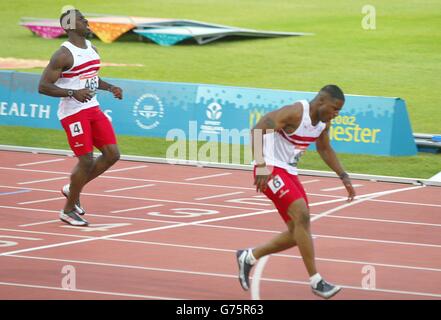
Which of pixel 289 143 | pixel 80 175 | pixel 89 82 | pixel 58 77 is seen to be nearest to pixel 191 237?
pixel 80 175

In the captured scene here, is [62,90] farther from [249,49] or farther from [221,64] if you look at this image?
[249,49]

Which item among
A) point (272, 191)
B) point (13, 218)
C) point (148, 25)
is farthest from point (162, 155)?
point (148, 25)

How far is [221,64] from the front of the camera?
89.2ft

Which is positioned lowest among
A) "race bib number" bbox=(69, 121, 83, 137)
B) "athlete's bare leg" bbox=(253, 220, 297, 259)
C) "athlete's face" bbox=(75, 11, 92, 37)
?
"athlete's bare leg" bbox=(253, 220, 297, 259)

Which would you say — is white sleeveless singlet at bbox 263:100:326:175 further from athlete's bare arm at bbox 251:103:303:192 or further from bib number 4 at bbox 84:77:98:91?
bib number 4 at bbox 84:77:98:91

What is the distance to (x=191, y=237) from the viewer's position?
12.4m

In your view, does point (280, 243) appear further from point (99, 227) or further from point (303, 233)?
point (99, 227)

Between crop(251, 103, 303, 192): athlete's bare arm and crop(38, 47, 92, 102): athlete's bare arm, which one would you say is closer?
crop(251, 103, 303, 192): athlete's bare arm

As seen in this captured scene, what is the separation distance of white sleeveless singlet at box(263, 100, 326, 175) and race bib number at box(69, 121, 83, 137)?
127 inches

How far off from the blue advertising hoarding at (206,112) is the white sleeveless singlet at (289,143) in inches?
278

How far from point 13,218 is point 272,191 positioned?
4414mm

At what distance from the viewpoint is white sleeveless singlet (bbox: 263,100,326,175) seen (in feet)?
32.6

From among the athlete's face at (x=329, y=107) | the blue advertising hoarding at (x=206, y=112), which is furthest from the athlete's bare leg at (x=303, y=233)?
the blue advertising hoarding at (x=206, y=112)

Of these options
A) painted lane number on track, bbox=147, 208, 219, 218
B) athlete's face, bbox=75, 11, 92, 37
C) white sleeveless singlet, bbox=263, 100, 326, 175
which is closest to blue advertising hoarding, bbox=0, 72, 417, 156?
painted lane number on track, bbox=147, 208, 219, 218
